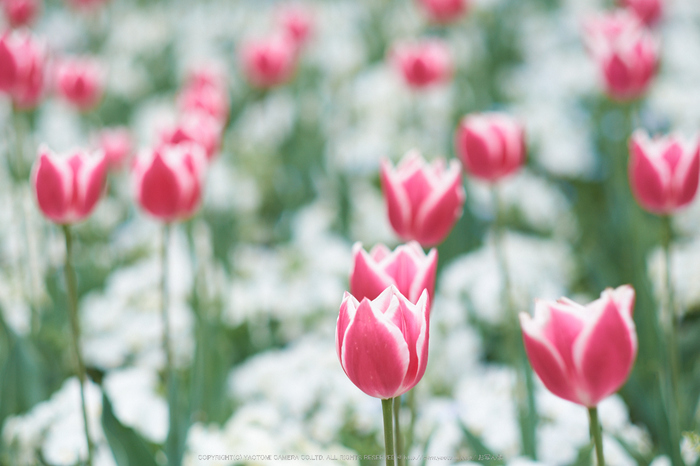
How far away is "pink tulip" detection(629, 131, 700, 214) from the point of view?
1.02 meters

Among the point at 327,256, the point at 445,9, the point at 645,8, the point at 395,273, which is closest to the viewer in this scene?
the point at 395,273

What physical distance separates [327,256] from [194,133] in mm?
739

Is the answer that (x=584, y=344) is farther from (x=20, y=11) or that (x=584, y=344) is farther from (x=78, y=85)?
(x=20, y=11)

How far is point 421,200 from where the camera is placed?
978 millimetres

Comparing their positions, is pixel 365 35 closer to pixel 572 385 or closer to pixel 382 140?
pixel 382 140

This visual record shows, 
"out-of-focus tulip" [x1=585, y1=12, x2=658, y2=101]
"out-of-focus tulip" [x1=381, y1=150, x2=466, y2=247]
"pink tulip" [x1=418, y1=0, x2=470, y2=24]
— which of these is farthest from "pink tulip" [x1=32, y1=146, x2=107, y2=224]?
"pink tulip" [x1=418, y1=0, x2=470, y2=24]

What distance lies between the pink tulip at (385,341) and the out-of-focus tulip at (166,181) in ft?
1.87

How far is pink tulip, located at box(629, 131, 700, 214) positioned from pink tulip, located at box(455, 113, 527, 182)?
278 mm

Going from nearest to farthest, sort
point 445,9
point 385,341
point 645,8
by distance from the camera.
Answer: point 385,341 → point 645,8 → point 445,9

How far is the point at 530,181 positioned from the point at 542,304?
1.85m

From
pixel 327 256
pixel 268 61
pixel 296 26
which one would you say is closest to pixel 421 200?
pixel 327 256

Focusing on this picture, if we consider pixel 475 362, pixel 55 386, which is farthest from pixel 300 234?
pixel 55 386

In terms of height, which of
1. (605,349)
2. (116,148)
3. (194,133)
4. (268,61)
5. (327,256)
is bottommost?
(605,349)

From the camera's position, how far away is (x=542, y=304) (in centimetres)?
65
